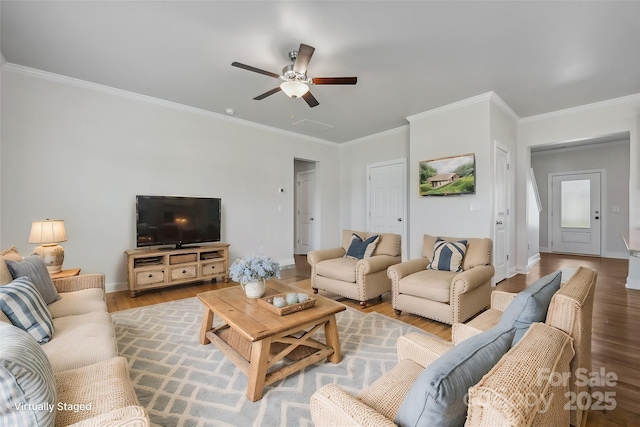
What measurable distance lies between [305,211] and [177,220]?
3.30 m

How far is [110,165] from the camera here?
3.60 metres

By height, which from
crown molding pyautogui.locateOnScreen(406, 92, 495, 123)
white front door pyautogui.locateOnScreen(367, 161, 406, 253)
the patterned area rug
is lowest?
the patterned area rug

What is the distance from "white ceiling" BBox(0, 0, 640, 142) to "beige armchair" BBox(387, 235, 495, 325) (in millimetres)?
1926

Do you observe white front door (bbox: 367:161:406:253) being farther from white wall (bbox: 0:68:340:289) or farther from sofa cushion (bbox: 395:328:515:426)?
sofa cushion (bbox: 395:328:515:426)

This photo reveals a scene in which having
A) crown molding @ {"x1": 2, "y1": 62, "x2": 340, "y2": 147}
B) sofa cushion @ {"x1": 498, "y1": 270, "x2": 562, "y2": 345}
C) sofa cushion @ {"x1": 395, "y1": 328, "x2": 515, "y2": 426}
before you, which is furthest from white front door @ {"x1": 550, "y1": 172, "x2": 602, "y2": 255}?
sofa cushion @ {"x1": 395, "y1": 328, "x2": 515, "y2": 426}

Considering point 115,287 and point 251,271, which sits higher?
point 251,271

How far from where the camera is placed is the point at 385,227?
5508mm

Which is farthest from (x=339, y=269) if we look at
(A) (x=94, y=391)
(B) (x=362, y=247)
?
(A) (x=94, y=391)

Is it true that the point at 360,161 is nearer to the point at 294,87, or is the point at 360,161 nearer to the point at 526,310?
the point at 294,87

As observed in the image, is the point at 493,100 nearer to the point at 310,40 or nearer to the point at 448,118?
the point at 448,118

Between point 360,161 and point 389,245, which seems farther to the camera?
point 360,161

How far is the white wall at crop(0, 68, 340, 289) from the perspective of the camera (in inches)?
122

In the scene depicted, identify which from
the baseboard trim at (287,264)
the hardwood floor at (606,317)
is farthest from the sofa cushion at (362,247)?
the baseboard trim at (287,264)

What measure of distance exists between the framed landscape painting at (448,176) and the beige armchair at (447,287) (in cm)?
112
